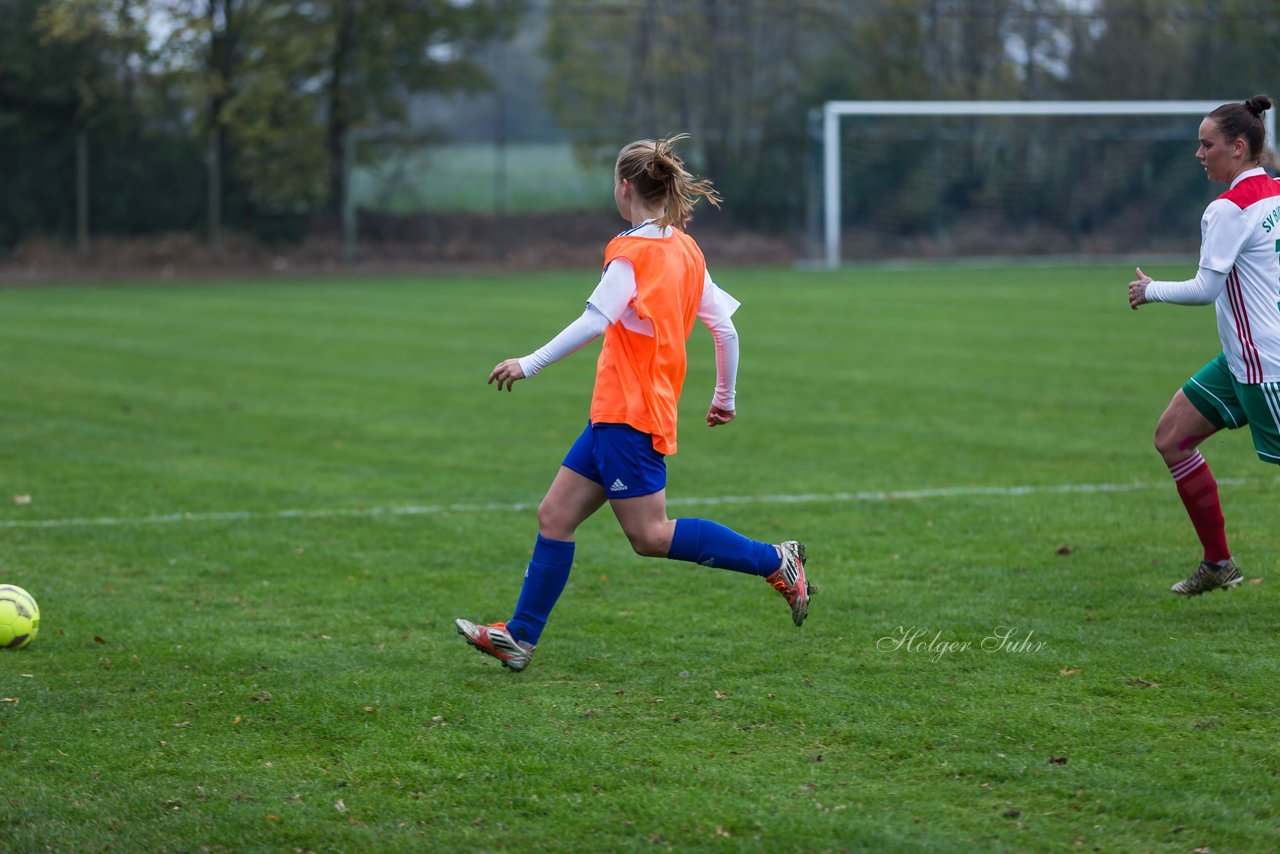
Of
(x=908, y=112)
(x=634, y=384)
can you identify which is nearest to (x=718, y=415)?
(x=634, y=384)

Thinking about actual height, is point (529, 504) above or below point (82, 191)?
below

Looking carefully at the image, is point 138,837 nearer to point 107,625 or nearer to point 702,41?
point 107,625

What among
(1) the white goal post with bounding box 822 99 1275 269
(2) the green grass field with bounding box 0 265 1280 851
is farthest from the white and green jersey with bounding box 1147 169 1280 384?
(1) the white goal post with bounding box 822 99 1275 269

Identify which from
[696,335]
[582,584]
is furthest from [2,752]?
[696,335]

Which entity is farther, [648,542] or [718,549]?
[718,549]

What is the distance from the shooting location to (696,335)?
58.1 ft

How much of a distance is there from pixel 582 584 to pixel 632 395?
183 centimetres

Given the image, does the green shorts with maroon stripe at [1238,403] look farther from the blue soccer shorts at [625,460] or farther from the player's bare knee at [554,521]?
the player's bare knee at [554,521]

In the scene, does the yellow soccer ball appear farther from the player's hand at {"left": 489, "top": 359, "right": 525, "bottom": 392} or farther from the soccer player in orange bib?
the player's hand at {"left": 489, "top": 359, "right": 525, "bottom": 392}

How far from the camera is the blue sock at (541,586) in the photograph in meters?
5.00

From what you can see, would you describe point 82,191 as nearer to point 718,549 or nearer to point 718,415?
point 718,415

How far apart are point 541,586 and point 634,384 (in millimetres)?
848

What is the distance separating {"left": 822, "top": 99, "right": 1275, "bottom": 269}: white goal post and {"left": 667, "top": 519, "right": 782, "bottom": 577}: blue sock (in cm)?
2565

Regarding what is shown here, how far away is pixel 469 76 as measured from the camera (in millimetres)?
33188
